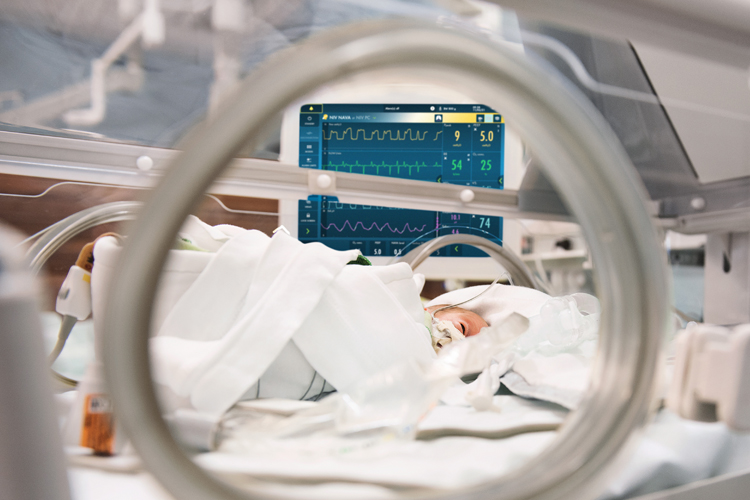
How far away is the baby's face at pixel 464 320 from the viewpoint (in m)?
0.94

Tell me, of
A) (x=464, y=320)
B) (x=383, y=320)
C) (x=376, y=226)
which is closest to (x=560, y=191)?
(x=383, y=320)

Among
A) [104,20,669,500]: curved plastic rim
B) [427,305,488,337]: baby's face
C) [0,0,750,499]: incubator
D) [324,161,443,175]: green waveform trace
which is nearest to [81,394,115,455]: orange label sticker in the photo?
[0,0,750,499]: incubator

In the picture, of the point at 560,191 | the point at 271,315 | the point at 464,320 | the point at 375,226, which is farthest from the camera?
the point at 375,226

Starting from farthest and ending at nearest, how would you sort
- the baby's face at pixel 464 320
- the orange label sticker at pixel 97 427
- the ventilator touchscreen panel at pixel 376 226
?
1. the ventilator touchscreen panel at pixel 376 226
2. the baby's face at pixel 464 320
3. the orange label sticker at pixel 97 427

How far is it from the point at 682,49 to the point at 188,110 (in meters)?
1.68

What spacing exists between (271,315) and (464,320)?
23.8 inches

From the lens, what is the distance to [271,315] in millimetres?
446

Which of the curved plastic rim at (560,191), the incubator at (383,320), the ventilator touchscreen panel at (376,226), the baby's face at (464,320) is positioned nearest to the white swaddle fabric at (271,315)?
the incubator at (383,320)

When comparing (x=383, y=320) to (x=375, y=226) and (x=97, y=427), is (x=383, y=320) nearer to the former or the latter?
(x=97, y=427)

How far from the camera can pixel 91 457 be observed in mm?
344

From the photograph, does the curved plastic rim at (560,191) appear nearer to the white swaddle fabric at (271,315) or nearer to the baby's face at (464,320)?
the white swaddle fabric at (271,315)

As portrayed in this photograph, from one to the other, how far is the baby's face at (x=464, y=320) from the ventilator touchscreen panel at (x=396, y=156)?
101 centimetres

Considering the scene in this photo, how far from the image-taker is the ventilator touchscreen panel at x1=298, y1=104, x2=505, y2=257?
78.4 inches

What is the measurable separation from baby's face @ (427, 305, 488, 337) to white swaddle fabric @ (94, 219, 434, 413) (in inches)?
16.5
